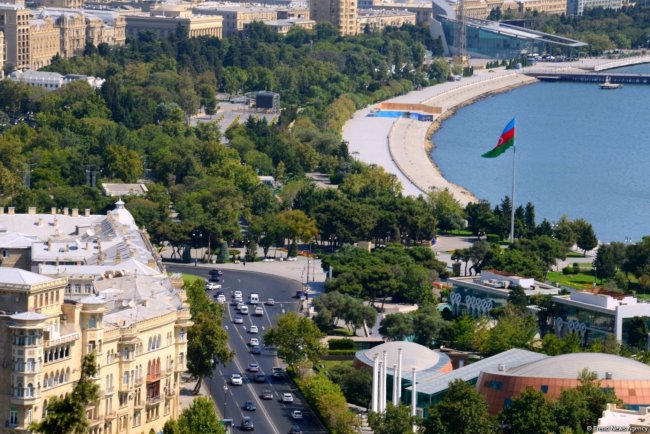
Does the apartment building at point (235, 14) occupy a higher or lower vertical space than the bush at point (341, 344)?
higher

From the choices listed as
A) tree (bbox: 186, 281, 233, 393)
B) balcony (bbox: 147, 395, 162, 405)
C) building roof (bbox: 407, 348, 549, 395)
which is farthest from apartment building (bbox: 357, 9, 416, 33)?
balcony (bbox: 147, 395, 162, 405)

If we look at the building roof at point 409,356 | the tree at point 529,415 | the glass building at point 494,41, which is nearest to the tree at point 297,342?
the building roof at point 409,356

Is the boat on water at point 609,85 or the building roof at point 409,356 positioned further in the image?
the boat on water at point 609,85

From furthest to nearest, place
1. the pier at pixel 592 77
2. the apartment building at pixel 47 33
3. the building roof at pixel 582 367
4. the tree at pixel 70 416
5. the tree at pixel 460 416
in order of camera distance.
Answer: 1. the pier at pixel 592 77
2. the apartment building at pixel 47 33
3. the building roof at pixel 582 367
4. the tree at pixel 460 416
5. the tree at pixel 70 416

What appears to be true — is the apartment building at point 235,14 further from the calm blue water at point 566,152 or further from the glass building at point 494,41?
the calm blue water at point 566,152

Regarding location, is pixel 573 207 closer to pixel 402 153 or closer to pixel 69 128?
pixel 402 153

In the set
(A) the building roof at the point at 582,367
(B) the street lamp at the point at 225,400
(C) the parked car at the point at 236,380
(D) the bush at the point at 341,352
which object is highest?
(A) the building roof at the point at 582,367
